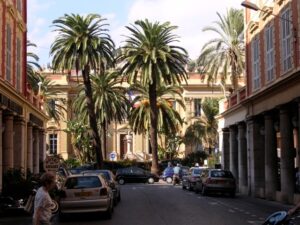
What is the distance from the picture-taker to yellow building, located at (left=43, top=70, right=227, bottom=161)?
84.9 m

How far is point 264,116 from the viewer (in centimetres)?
3191

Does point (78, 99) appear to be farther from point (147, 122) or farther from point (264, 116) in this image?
point (264, 116)

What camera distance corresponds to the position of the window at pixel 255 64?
111 feet

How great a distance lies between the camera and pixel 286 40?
27766 mm

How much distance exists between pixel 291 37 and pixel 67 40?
84.2 ft

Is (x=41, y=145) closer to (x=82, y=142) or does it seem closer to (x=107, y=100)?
(x=107, y=100)

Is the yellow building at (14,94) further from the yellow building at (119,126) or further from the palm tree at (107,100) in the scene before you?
the yellow building at (119,126)

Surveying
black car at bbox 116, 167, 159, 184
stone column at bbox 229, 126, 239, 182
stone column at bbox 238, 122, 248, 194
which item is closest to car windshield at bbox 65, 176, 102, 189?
stone column at bbox 238, 122, 248, 194

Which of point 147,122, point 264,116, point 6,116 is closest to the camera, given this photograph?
point 6,116

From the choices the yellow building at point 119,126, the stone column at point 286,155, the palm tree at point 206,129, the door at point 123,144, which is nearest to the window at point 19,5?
the stone column at point 286,155

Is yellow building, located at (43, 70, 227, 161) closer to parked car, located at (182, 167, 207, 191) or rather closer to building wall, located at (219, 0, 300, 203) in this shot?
parked car, located at (182, 167, 207, 191)

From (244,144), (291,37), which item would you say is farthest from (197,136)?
(291,37)

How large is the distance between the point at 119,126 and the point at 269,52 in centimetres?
5839

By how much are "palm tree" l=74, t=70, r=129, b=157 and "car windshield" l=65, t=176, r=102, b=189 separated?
1735 inches
